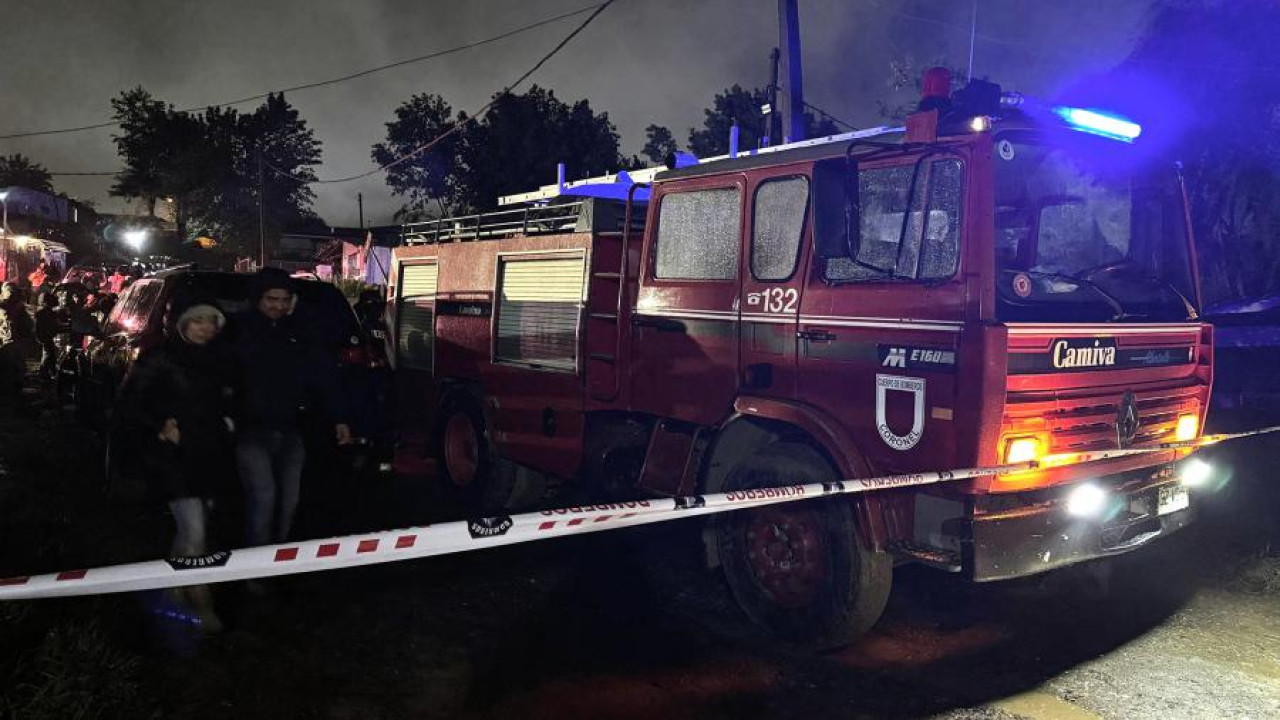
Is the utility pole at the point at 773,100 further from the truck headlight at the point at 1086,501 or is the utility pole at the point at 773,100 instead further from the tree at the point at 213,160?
the tree at the point at 213,160

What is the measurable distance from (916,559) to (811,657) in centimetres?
82

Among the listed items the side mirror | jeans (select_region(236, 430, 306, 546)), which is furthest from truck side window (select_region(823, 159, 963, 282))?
jeans (select_region(236, 430, 306, 546))

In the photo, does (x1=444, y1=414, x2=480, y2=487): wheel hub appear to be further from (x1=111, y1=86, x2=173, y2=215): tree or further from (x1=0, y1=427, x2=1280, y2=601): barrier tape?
(x1=111, y1=86, x2=173, y2=215): tree

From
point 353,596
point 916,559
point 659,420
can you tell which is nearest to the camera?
point 916,559

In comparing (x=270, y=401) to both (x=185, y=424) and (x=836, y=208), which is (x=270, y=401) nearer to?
(x=185, y=424)

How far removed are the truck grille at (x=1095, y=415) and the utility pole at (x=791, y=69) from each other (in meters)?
7.35

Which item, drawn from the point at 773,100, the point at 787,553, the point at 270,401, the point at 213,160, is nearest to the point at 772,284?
the point at 787,553

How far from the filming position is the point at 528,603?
191 inches

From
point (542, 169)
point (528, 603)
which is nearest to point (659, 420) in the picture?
point (528, 603)

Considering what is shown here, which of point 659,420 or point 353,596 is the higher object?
point 659,420

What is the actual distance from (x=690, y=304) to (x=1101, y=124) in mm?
2337

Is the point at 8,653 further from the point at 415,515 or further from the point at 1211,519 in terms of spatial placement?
the point at 1211,519

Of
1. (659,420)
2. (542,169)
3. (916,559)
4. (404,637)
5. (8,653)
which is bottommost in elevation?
(404,637)

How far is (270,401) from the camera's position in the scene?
449 centimetres
